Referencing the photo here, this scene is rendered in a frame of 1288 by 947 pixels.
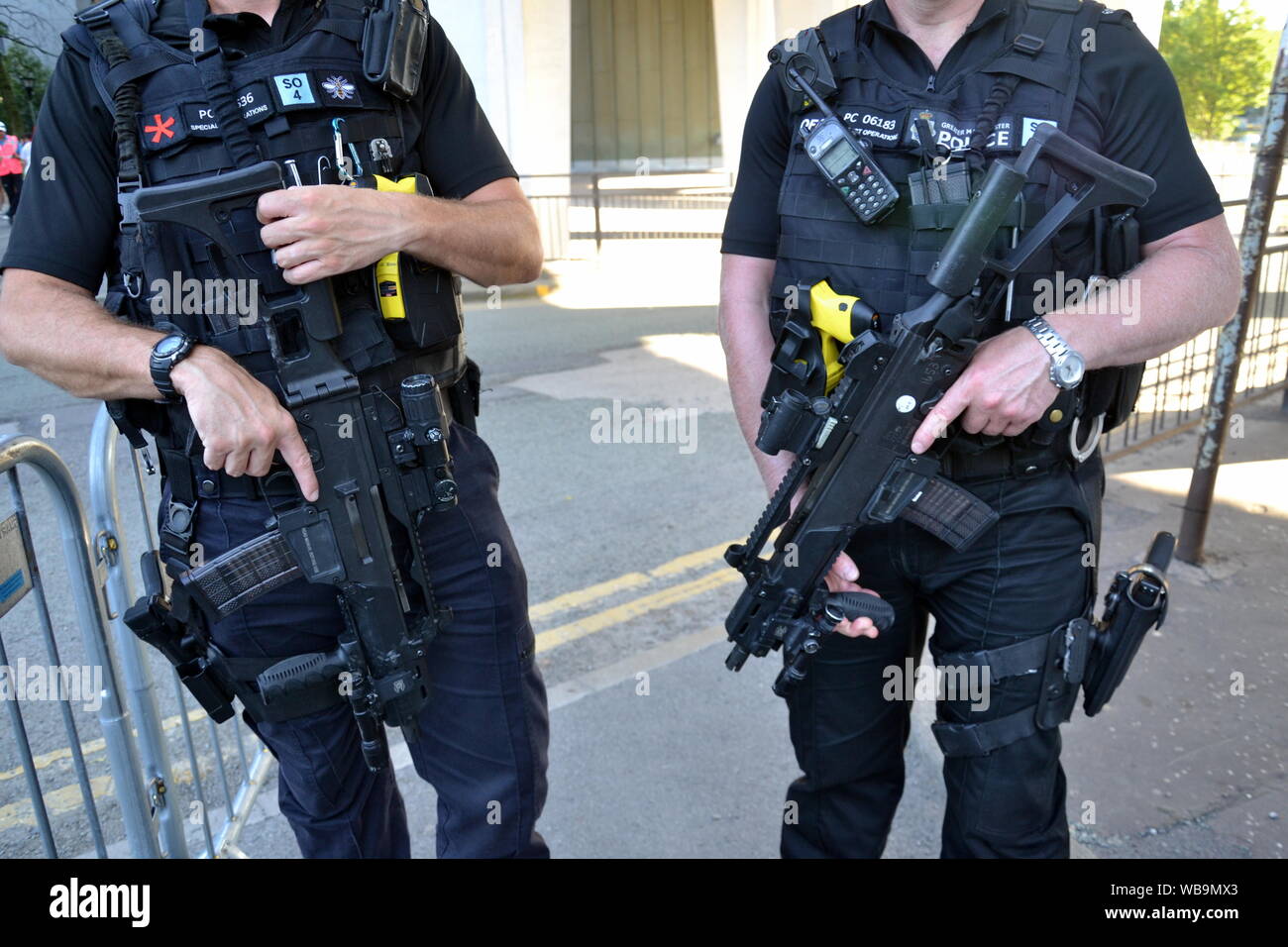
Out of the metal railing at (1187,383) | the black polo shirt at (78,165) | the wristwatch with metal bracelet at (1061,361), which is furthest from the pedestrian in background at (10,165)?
the metal railing at (1187,383)

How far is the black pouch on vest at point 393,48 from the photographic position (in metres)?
1.77

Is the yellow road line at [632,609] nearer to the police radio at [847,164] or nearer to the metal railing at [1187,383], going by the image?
the police radio at [847,164]

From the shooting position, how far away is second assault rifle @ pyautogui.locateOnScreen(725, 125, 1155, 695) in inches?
63.2

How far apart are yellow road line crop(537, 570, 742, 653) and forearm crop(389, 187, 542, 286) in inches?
80.5

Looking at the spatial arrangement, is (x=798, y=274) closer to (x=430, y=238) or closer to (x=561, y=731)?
(x=430, y=238)

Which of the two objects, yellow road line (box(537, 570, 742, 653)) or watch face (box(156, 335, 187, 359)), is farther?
yellow road line (box(537, 570, 742, 653))

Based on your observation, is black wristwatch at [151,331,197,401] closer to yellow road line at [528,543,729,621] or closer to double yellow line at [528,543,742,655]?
double yellow line at [528,543,742,655]

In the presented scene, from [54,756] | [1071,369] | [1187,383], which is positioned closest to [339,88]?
[1071,369]

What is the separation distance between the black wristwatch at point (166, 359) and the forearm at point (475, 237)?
397mm

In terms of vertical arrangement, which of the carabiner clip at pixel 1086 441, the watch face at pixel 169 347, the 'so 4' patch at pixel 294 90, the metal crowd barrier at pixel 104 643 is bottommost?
the metal crowd barrier at pixel 104 643

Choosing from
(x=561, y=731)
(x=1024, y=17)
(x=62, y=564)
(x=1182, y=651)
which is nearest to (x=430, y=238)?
(x=1024, y=17)

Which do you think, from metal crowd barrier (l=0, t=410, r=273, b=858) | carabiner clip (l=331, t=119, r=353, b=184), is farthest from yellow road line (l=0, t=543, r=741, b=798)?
carabiner clip (l=331, t=119, r=353, b=184)

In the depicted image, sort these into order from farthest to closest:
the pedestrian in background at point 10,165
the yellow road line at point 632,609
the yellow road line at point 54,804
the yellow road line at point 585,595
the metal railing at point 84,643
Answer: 1. the pedestrian in background at point 10,165
2. the yellow road line at point 585,595
3. the yellow road line at point 632,609
4. the yellow road line at point 54,804
5. the metal railing at point 84,643
